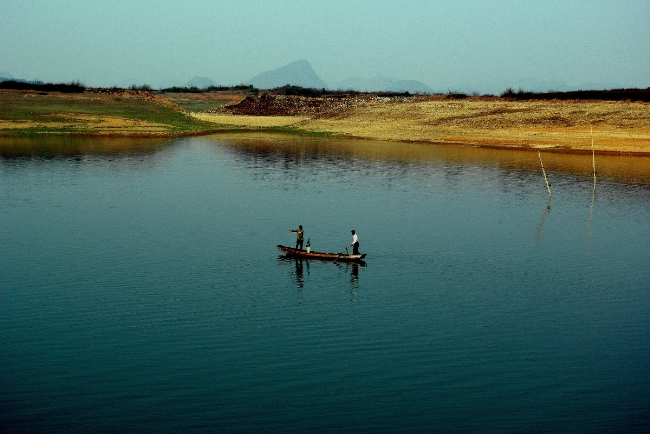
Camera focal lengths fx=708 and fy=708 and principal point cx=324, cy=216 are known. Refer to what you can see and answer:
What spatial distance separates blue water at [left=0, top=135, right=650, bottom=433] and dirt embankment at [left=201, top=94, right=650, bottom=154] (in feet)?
129

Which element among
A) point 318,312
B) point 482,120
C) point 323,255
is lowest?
point 318,312

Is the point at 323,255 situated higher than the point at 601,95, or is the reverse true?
the point at 601,95

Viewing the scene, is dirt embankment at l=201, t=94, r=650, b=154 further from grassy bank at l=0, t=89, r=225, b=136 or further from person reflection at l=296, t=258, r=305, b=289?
person reflection at l=296, t=258, r=305, b=289

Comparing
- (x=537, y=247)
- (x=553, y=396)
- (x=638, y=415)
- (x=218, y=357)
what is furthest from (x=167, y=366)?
(x=537, y=247)

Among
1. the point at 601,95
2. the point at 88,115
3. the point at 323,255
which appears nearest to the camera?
the point at 323,255

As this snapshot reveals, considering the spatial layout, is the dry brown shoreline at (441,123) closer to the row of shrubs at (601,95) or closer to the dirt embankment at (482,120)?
the dirt embankment at (482,120)

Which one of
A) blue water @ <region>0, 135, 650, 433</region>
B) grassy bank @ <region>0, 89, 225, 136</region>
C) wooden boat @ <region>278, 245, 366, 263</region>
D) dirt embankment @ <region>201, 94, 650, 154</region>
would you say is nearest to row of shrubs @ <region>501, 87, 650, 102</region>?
dirt embankment @ <region>201, 94, 650, 154</region>

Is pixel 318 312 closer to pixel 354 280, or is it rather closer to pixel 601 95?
pixel 354 280

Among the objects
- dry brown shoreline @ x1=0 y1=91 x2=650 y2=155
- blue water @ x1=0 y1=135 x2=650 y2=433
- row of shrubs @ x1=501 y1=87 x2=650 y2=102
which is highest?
row of shrubs @ x1=501 y1=87 x2=650 y2=102

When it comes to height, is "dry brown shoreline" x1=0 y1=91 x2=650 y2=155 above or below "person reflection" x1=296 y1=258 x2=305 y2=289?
above

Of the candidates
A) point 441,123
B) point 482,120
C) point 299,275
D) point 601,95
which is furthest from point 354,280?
point 601,95

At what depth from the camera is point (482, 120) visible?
4272 inches

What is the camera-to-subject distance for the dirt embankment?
89.7 meters

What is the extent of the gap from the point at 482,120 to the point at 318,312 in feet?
288
